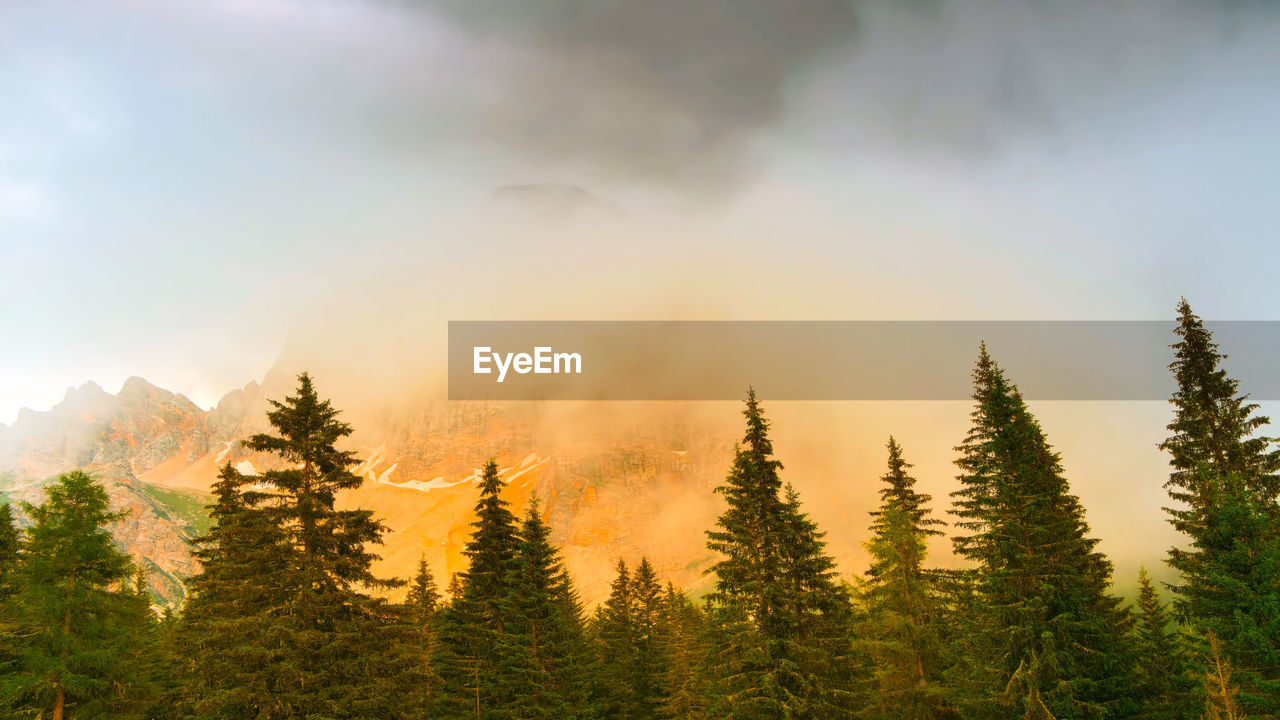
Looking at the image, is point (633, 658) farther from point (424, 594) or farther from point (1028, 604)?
point (1028, 604)

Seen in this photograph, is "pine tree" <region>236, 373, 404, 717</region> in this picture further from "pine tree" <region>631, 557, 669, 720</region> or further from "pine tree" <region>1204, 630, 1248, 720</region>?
"pine tree" <region>631, 557, 669, 720</region>

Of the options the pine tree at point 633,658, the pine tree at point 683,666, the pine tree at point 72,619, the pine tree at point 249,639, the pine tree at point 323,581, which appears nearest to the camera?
the pine tree at point 249,639

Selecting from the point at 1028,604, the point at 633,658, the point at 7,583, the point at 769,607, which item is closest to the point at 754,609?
the point at 769,607

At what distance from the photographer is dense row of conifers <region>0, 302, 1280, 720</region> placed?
82.1ft

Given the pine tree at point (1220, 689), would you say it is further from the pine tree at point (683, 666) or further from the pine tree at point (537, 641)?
the pine tree at point (537, 641)

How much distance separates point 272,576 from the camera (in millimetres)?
24734

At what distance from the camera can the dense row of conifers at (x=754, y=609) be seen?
985 inches

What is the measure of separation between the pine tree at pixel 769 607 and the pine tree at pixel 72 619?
2682 cm

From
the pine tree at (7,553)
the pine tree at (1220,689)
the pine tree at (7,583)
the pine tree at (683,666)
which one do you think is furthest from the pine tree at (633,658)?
the pine tree at (1220,689)

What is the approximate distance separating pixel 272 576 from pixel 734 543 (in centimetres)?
1925

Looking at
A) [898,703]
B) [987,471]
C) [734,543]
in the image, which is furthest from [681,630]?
[987,471]

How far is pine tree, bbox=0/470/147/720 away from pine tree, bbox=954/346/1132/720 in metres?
37.9

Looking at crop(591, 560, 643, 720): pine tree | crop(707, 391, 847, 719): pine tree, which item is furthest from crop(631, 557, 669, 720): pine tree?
crop(707, 391, 847, 719): pine tree

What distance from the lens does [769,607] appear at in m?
29.9
